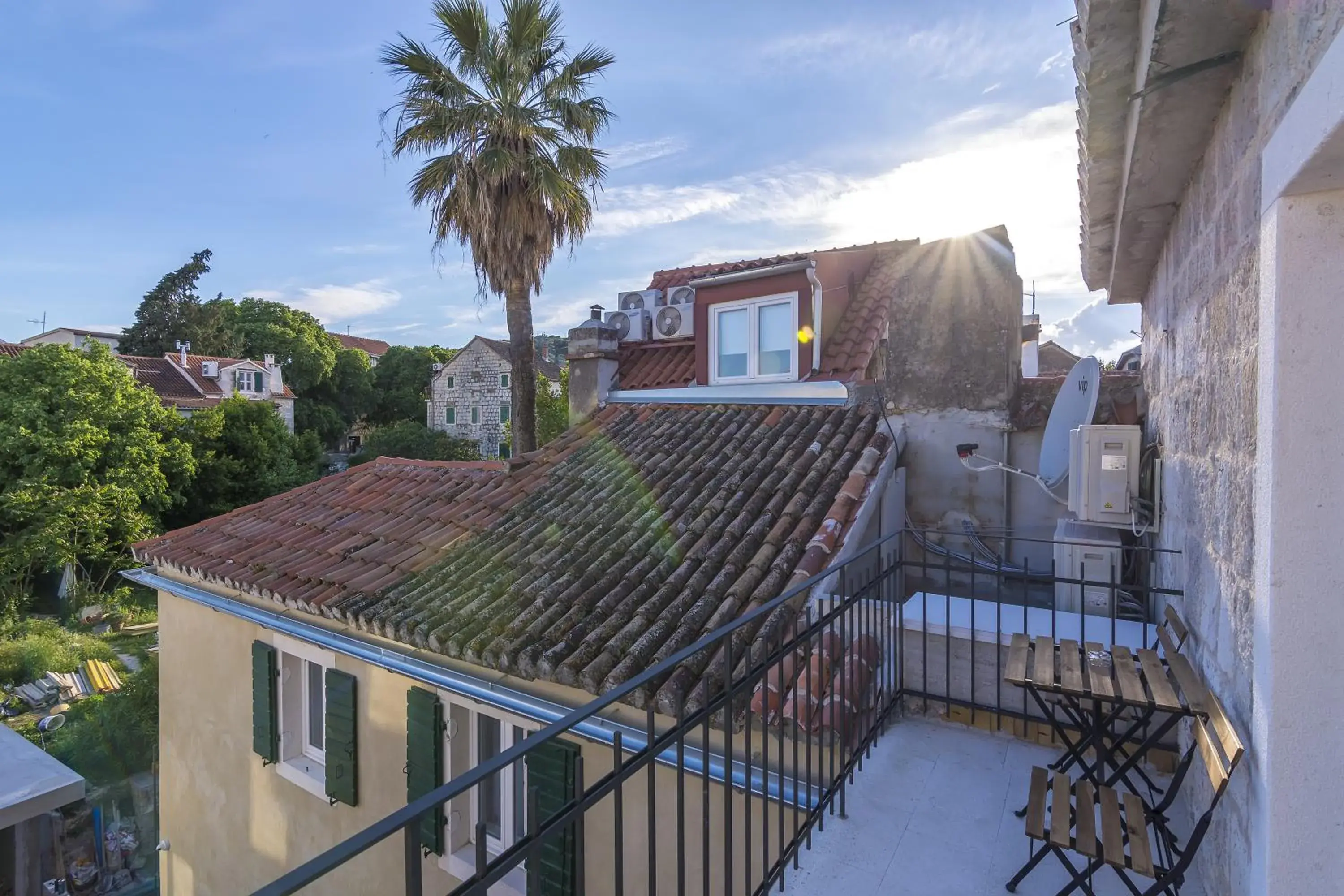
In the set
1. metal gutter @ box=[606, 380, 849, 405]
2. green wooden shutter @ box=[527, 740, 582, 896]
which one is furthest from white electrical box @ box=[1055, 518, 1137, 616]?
green wooden shutter @ box=[527, 740, 582, 896]

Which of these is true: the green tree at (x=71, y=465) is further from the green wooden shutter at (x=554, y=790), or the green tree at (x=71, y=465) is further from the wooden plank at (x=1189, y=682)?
the wooden plank at (x=1189, y=682)

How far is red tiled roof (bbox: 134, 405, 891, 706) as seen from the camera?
502cm

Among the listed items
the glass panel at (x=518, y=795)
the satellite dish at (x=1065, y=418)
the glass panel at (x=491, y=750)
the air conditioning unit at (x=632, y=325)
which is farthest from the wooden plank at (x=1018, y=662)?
the air conditioning unit at (x=632, y=325)

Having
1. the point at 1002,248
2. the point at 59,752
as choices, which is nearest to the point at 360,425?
the point at 59,752

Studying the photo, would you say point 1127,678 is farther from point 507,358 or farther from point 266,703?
point 507,358

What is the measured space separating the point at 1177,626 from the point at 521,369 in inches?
447

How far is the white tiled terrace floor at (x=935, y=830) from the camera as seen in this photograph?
286 cm

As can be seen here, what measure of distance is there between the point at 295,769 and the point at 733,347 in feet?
24.4

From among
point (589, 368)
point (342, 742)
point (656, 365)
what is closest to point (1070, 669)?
point (342, 742)

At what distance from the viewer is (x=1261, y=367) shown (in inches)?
75.0

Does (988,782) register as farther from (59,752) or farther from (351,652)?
(59,752)

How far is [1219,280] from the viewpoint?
2.57m

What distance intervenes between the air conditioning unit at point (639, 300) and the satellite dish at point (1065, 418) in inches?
282

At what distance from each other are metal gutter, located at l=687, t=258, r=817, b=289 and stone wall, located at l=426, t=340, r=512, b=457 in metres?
29.9
